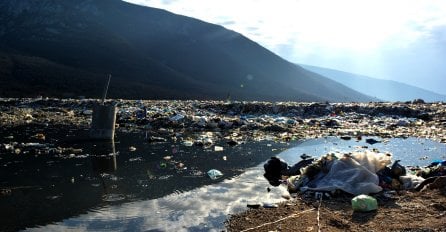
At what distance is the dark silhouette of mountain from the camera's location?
64.6 m

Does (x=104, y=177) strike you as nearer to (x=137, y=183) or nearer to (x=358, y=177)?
(x=137, y=183)

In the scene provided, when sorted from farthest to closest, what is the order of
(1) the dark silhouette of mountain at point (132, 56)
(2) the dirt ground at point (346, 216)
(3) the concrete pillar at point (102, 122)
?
1. (1) the dark silhouette of mountain at point (132, 56)
2. (3) the concrete pillar at point (102, 122)
3. (2) the dirt ground at point (346, 216)

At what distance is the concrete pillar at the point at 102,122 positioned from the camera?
39.2ft

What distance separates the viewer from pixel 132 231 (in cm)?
485

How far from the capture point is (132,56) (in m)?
93.7

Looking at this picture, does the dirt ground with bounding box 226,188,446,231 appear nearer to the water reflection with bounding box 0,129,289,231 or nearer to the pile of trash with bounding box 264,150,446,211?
the pile of trash with bounding box 264,150,446,211

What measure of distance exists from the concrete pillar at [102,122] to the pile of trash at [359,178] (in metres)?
6.16

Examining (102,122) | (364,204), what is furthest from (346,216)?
(102,122)

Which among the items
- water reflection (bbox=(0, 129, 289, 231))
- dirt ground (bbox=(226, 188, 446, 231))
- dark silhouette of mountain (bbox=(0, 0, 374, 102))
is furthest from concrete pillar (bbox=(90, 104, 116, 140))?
dark silhouette of mountain (bbox=(0, 0, 374, 102))

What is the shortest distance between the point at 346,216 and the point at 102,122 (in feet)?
27.6

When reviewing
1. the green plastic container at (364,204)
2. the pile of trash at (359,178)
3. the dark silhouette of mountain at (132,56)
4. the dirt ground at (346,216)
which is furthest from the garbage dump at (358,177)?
the dark silhouette of mountain at (132,56)

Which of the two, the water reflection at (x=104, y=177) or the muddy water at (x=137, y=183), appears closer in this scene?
the muddy water at (x=137, y=183)

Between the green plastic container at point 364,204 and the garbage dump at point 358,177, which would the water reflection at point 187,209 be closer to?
the garbage dump at point 358,177

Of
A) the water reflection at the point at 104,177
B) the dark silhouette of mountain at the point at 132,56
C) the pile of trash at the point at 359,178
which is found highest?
the dark silhouette of mountain at the point at 132,56
